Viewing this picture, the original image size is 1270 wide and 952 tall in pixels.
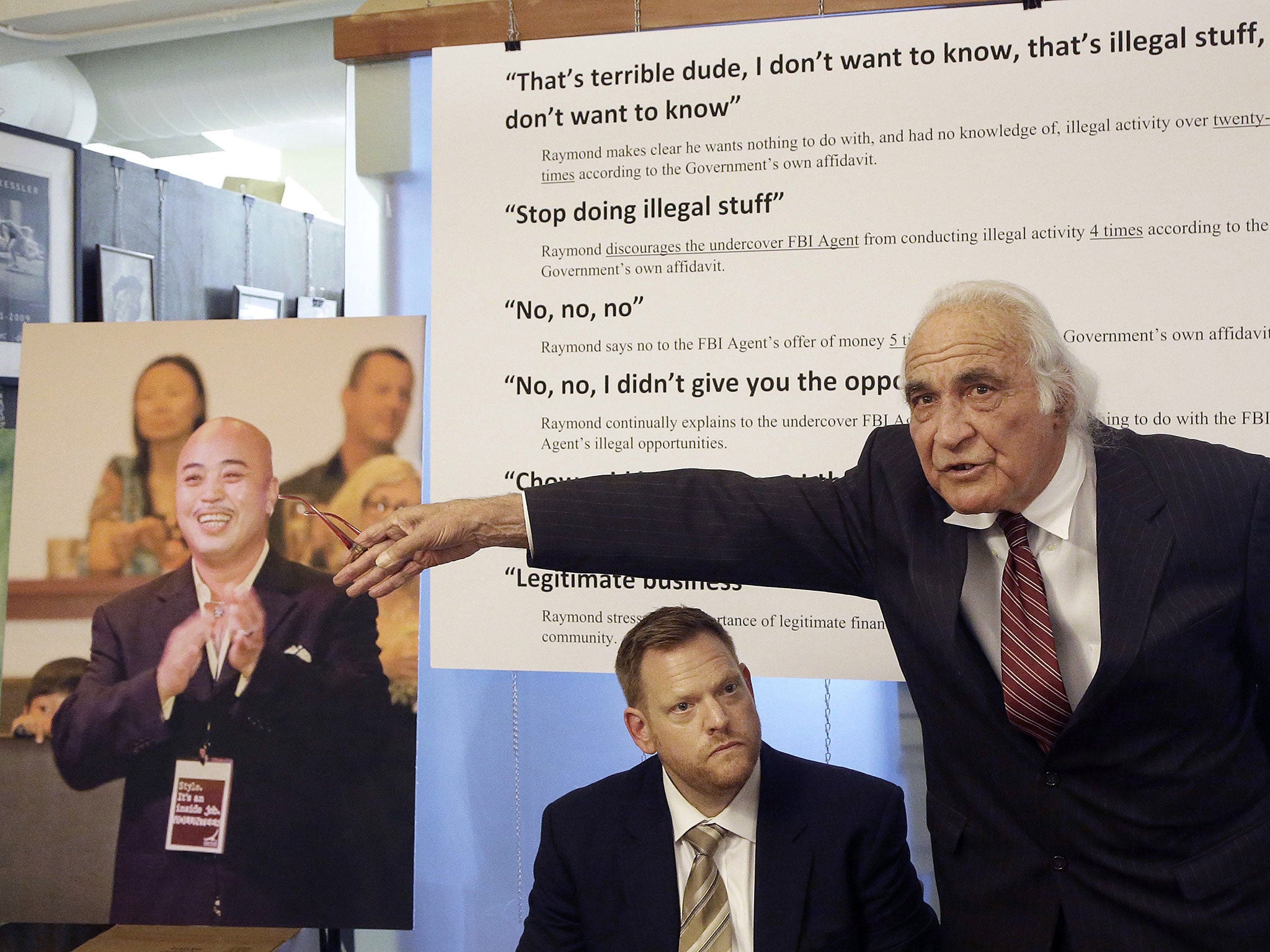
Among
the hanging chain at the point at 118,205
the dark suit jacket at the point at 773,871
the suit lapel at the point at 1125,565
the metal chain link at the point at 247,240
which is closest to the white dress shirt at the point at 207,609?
the dark suit jacket at the point at 773,871

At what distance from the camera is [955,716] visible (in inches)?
59.9

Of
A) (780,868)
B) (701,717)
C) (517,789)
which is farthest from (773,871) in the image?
(517,789)

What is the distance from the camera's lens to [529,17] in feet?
8.80

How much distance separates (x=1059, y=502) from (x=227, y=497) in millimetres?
1887

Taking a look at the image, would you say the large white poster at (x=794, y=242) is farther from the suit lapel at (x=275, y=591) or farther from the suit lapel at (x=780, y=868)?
the suit lapel at (x=780, y=868)

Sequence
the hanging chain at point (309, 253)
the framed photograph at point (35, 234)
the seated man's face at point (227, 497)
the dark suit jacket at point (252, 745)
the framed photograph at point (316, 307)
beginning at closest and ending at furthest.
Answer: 1. the dark suit jacket at point (252, 745)
2. the seated man's face at point (227, 497)
3. the framed photograph at point (35, 234)
4. the framed photograph at point (316, 307)
5. the hanging chain at point (309, 253)

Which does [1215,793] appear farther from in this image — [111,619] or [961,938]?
[111,619]

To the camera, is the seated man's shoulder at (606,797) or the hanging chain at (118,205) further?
the hanging chain at (118,205)

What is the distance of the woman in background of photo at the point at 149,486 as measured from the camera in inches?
98.3

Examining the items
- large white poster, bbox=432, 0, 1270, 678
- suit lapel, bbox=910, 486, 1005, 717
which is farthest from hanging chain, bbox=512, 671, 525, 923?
suit lapel, bbox=910, 486, 1005, 717

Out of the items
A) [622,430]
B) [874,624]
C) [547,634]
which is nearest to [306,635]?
[547,634]

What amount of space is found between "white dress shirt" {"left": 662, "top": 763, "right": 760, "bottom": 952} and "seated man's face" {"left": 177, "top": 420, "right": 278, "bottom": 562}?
117 centimetres

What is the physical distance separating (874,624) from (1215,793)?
1.12 metres

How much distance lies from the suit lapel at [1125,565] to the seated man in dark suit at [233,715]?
63.5 inches
